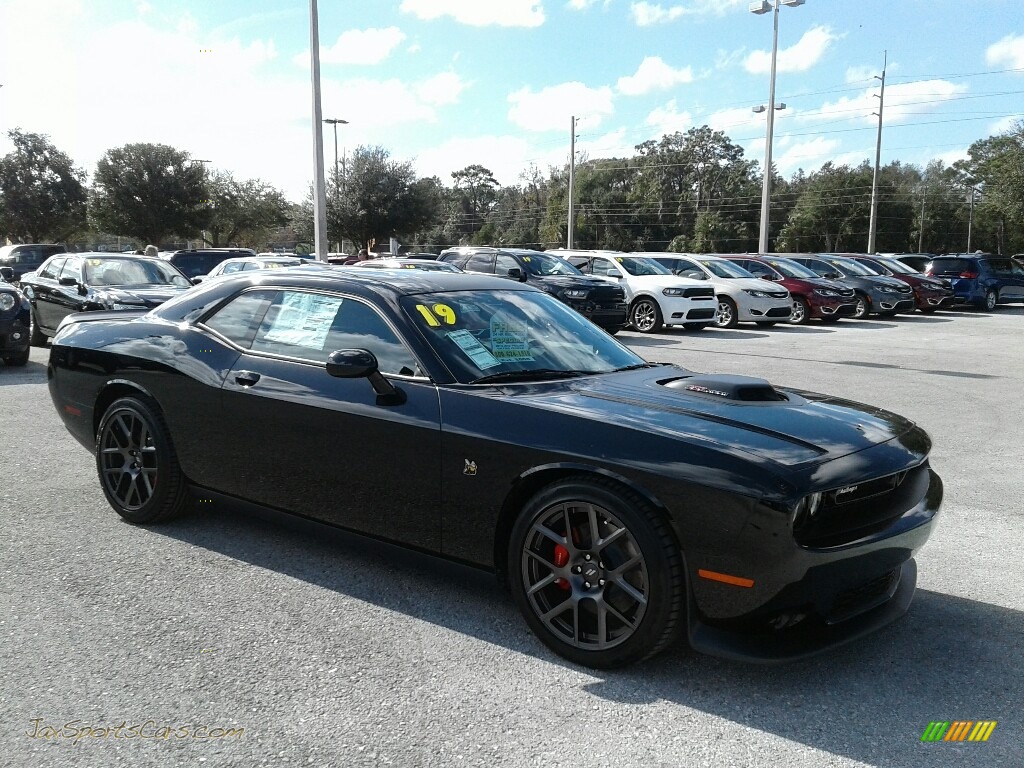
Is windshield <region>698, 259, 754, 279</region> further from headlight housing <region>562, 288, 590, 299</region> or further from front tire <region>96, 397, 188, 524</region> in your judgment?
front tire <region>96, 397, 188, 524</region>

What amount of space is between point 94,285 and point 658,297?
10.4 m

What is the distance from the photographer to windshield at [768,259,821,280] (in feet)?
70.4

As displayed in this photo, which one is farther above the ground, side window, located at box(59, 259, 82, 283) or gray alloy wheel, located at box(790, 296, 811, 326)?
side window, located at box(59, 259, 82, 283)

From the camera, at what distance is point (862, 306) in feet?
74.4

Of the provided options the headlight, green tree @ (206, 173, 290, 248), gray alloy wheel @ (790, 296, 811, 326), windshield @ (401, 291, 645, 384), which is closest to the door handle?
windshield @ (401, 291, 645, 384)

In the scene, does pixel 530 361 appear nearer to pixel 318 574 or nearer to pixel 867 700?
pixel 318 574

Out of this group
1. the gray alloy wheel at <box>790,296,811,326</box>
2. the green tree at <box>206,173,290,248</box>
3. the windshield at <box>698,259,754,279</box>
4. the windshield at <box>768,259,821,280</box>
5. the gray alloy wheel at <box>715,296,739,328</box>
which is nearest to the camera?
the gray alloy wheel at <box>715,296,739,328</box>

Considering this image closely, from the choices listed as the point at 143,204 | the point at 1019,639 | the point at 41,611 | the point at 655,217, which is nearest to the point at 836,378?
the point at 1019,639

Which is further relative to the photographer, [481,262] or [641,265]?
[641,265]

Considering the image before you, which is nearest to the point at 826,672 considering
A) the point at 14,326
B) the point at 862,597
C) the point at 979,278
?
the point at 862,597

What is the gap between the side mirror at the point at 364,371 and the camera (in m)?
3.65

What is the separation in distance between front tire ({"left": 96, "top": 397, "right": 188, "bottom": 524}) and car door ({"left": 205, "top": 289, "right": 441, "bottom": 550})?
0.42 metres

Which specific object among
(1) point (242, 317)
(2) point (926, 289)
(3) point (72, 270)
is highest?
(3) point (72, 270)

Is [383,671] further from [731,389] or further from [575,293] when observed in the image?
[575,293]
